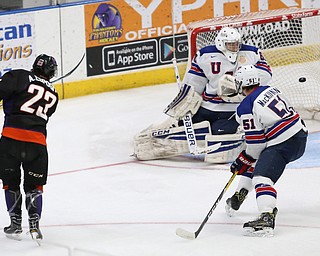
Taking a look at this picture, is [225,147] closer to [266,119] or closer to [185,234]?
[266,119]

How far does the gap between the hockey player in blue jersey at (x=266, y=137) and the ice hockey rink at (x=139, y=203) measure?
0.18 meters

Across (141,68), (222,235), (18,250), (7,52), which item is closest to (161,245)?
(222,235)

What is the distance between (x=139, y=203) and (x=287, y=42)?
147 inches

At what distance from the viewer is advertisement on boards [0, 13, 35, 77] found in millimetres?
9859

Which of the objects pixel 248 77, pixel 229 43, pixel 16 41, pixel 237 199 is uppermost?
pixel 16 41

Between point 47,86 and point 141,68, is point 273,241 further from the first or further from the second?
point 141,68

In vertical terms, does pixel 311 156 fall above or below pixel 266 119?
below

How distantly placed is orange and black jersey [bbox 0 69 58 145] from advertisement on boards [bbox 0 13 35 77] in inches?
149

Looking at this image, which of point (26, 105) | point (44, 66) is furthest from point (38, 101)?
point (44, 66)

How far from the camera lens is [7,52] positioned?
9.90 m

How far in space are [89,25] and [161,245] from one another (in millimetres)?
4690

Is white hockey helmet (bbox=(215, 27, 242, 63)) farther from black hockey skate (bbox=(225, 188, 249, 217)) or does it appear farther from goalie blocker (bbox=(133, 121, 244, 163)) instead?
black hockey skate (bbox=(225, 188, 249, 217))

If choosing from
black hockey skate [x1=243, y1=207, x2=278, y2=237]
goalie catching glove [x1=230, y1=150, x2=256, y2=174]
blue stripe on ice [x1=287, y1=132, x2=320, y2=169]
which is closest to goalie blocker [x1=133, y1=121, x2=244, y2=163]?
blue stripe on ice [x1=287, y1=132, x2=320, y2=169]

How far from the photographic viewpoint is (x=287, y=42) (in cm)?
1034
